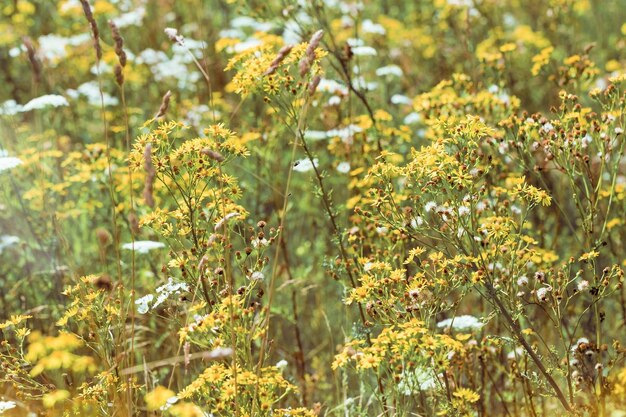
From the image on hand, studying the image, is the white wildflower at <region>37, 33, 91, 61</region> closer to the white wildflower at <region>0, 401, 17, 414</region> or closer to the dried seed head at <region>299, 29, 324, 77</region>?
the white wildflower at <region>0, 401, 17, 414</region>

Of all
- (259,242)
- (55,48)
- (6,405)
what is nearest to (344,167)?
(259,242)

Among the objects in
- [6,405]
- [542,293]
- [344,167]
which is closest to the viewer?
[6,405]

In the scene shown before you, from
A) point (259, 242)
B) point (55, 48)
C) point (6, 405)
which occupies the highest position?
point (55, 48)

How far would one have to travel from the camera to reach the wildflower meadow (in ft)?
9.36

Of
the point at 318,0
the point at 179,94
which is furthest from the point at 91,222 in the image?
the point at 318,0

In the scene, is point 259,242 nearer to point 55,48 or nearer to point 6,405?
point 6,405

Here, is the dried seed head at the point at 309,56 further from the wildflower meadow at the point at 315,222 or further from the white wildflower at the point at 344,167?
the white wildflower at the point at 344,167

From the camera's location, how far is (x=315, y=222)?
5.13 metres

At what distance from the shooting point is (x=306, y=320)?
507cm

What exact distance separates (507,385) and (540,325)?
384 millimetres

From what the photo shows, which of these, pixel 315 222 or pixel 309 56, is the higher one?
pixel 315 222

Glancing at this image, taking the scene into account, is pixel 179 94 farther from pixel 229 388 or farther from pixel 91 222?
pixel 229 388

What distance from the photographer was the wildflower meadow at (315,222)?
2.85 meters

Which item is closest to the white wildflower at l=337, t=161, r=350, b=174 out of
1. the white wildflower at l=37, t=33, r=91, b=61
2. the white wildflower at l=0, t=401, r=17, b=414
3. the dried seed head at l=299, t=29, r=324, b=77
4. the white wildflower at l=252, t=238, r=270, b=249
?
the white wildflower at l=252, t=238, r=270, b=249
